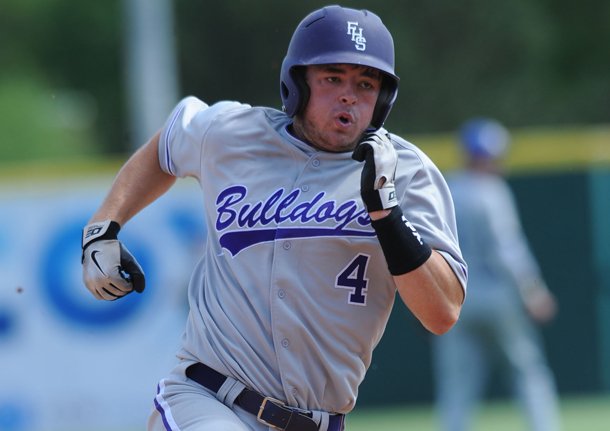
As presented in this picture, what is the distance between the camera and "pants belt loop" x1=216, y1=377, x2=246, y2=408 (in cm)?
434

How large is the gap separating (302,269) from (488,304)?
4937 mm

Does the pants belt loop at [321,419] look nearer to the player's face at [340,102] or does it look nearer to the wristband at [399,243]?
the wristband at [399,243]

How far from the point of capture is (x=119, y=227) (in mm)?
4797

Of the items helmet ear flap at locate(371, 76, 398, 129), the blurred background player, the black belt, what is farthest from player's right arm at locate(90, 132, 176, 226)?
the blurred background player

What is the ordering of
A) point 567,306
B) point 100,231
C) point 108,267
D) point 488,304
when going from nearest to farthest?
point 108,267 < point 100,231 < point 488,304 < point 567,306

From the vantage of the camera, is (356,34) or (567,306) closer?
(356,34)

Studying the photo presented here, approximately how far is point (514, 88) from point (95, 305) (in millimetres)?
16469

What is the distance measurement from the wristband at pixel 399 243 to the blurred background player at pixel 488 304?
16.4 feet

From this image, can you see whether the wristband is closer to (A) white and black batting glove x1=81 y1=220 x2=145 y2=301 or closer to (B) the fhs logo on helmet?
(B) the fhs logo on helmet

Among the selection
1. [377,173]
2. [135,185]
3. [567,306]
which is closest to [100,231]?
[135,185]

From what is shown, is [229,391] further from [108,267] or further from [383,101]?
[383,101]

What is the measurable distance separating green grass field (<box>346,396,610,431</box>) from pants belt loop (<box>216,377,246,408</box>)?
6170mm

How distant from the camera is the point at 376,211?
4102 millimetres

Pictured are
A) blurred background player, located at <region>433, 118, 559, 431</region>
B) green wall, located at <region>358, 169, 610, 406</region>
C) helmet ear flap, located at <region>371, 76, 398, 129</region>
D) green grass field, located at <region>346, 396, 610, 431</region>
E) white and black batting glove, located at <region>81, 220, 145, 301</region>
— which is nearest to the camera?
helmet ear flap, located at <region>371, 76, 398, 129</region>
